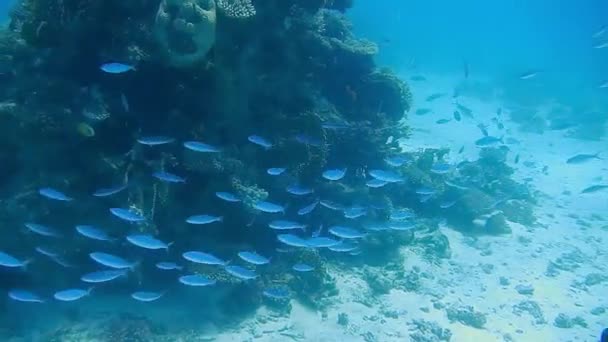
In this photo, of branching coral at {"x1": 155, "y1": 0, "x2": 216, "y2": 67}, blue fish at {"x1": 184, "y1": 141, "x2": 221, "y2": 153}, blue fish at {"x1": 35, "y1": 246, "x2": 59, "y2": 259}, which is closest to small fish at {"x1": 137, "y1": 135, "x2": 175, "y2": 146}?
blue fish at {"x1": 184, "y1": 141, "x2": 221, "y2": 153}

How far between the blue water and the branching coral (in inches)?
1.7

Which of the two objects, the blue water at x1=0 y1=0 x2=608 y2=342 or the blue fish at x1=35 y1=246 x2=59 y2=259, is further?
the blue water at x1=0 y1=0 x2=608 y2=342

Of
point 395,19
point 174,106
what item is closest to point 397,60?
point 395,19

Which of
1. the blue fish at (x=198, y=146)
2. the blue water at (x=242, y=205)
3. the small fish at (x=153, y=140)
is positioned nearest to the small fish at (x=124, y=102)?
the blue water at (x=242, y=205)

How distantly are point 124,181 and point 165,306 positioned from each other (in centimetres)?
313

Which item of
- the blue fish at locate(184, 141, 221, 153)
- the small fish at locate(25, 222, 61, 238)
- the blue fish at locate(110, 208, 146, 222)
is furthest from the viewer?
the blue fish at locate(184, 141, 221, 153)

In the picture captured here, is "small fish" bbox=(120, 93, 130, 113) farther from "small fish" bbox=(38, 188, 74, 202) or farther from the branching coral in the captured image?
"small fish" bbox=(38, 188, 74, 202)

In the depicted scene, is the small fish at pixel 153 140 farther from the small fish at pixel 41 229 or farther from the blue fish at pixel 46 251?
the blue fish at pixel 46 251

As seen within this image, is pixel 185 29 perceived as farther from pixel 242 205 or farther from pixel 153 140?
pixel 242 205

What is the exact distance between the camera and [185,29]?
7.78 meters

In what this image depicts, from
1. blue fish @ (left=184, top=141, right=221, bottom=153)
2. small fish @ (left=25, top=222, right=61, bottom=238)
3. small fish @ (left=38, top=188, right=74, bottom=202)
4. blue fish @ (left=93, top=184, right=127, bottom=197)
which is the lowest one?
small fish @ (left=25, top=222, right=61, bottom=238)

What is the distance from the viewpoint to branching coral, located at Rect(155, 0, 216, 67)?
25.5ft

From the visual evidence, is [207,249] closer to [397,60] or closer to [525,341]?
[525,341]

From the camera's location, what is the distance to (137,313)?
9.17m
